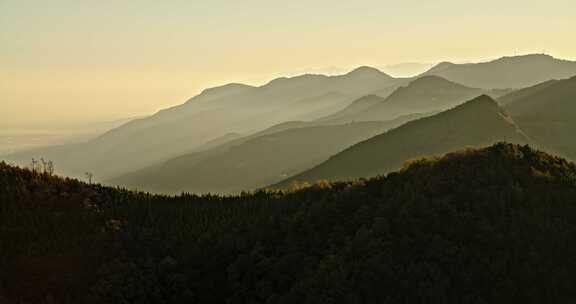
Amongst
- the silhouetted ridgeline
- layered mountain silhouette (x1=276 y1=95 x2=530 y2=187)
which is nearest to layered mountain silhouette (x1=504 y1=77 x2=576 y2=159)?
layered mountain silhouette (x1=276 y1=95 x2=530 y2=187)

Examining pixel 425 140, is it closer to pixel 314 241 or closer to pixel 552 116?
pixel 552 116

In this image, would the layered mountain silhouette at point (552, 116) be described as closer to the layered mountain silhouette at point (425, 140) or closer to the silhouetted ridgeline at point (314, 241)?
the layered mountain silhouette at point (425, 140)

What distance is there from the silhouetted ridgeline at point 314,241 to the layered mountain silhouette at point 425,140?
60602 mm

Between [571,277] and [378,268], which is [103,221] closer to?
[378,268]

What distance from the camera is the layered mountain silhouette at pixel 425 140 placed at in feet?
326

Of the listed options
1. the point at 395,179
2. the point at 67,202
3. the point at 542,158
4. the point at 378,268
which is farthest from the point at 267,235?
the point at 542,158

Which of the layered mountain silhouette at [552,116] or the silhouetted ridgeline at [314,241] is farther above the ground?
the layered mountain silhouette at [552,116]

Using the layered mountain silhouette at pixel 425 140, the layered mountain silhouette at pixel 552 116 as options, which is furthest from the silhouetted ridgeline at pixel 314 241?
the layered mountain silhouette at pixel 552 116

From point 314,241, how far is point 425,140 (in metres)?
76.9

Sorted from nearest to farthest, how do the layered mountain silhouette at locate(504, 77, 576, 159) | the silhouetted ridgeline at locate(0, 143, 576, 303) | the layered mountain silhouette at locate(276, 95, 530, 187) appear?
1. the silhouetted ridgeline at locate(0, 143, 576, 303)
2. the layered mountain silhouette at locate(276, 95, 530, 187)
3. the layered mountain silhouette at locate(504, 77, 576, 159)

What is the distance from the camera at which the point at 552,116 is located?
12050 centimetres

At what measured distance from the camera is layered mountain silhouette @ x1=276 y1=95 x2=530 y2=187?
326ft

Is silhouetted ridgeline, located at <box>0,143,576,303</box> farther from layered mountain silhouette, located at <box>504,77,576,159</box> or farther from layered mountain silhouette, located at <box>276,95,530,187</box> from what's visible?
layered mountain silhouette, located at <box>504,77,576,159</box>

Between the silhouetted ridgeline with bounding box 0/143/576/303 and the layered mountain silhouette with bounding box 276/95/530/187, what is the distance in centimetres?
6060
